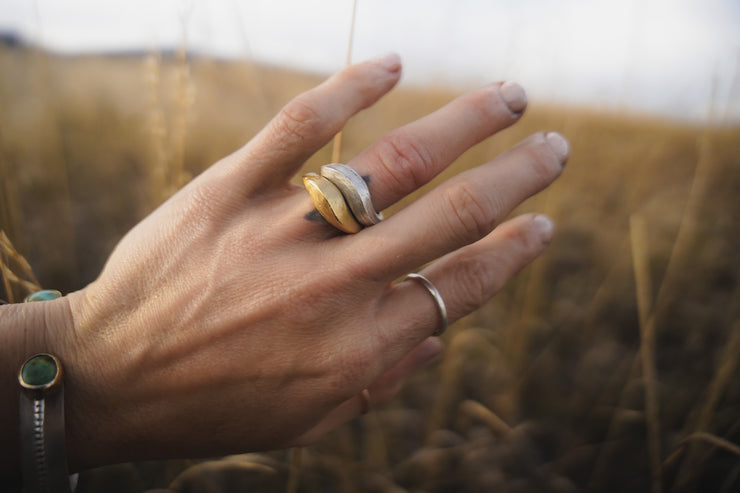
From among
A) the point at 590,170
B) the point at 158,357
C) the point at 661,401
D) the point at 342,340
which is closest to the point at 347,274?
the point at 342,340

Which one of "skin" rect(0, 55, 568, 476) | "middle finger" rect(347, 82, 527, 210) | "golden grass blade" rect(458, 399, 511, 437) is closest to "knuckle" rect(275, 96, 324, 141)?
"skin" rect(0, 55, 568, 476)

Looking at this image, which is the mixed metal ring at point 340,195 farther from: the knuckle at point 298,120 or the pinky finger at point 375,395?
the pinky finger at point 375,395

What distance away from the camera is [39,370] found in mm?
625

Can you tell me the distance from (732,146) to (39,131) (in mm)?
4352

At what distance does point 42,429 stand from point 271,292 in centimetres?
38

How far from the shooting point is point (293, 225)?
0.71m

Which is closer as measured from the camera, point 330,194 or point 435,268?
point 330,194

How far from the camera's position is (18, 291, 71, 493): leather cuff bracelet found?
61cm

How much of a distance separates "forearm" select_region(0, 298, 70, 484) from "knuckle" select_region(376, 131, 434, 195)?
598 mm

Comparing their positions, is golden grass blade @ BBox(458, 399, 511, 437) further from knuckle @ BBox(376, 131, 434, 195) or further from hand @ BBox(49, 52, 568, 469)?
knuckle @ BBox(376, 131, 434, 195)

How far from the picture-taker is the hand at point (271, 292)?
0.67 m

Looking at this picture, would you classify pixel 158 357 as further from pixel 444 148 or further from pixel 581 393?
pixel 581 393

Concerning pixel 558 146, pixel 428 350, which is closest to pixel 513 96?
pixel 558 146

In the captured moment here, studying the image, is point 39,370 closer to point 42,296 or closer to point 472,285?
point 42,296
